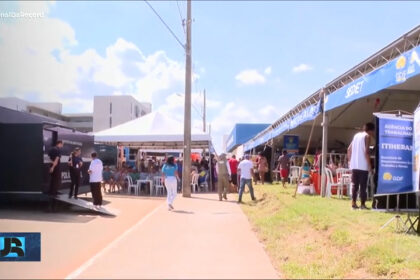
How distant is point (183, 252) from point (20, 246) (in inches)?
108

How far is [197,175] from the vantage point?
2164 centimetres

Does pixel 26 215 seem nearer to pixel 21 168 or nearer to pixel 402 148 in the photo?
pixel 21 168

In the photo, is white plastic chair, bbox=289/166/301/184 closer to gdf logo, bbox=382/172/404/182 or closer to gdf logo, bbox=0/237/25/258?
gdf logo, bbox=382/172/404/182

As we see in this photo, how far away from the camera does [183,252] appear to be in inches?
297

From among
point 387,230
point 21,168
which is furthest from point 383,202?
point 21,168

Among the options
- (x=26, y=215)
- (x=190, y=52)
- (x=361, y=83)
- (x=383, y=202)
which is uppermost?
(x=190, y=52)

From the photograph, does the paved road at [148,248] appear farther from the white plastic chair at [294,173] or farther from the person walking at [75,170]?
the white plastic chair at [294,173]

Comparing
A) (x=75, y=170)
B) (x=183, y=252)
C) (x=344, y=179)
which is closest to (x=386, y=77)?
(x=344, y=179)

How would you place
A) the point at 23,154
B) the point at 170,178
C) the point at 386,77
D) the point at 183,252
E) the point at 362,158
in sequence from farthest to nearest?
1. the point at 170,178
2. the point at 23,154
3. the point at 386,77
4. the point at 362,158
5. the point at 183,252

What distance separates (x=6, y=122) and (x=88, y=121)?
94992 mm

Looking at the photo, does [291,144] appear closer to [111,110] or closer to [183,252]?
[183,252]

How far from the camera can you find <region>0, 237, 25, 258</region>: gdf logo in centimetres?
718

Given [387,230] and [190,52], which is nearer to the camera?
[387,230]

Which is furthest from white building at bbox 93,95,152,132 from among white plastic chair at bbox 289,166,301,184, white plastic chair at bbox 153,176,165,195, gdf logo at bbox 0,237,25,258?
gdf logo at bbox 0,237,25,258
